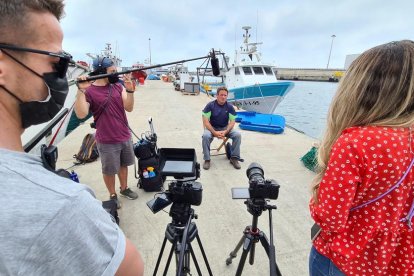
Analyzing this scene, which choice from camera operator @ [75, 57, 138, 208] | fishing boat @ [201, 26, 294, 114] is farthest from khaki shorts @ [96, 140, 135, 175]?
fishing boat @ [201, 26, 294, 114]

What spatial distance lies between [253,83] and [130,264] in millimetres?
14164

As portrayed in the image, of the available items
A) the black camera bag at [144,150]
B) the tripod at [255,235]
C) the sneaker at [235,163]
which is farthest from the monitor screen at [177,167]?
the sneaker at [235,163]

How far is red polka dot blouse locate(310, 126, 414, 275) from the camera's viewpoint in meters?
0.97

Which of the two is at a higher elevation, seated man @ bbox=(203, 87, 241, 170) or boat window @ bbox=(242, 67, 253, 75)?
boat window @ bbox=(242, 67, 253, 75)

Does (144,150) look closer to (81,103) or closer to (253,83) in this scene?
(81,103)

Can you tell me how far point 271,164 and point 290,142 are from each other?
1.72 metres

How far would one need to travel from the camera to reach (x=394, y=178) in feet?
3.24

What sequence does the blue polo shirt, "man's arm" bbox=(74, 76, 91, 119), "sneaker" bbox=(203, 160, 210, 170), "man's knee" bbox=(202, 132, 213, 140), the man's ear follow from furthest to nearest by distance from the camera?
the blue polo shirt → "man's knee" bbox=(202, 132, 213, 140) → "sneaker" bbox=(203, 160, 210, 170) → "man's arm" bbox=(74, 76, 91, 119) → the man's ear

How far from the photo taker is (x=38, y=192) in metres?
0.54

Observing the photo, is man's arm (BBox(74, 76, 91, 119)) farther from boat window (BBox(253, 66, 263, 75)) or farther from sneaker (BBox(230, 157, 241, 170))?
boat window (BBox(253, 66, 263, 75))

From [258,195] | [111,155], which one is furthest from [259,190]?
[111,155]

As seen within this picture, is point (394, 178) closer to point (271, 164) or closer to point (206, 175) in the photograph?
point (206, 175)

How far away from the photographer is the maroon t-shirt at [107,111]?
2.87m

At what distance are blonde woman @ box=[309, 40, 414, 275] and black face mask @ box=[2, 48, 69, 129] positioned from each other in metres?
1.10
